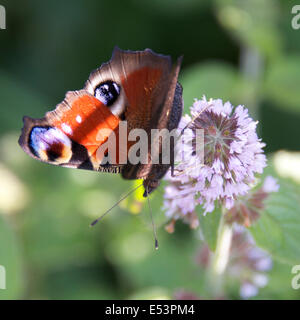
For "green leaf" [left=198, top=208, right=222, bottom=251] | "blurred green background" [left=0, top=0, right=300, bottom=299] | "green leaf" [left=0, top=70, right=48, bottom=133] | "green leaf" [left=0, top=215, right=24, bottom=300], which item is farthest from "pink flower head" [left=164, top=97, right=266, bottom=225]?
"green leaf" [left=0, top=70, right=48, bottom=133]

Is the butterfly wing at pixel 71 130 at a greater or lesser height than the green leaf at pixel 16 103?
lesser

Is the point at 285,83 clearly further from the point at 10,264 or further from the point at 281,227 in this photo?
A: the point at 10,264

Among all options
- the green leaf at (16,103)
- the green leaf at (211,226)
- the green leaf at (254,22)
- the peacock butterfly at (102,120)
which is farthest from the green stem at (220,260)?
the green leaf at (16,103)

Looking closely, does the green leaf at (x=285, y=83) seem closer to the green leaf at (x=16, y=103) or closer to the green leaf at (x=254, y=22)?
the green leaf at (x=254, y=22)

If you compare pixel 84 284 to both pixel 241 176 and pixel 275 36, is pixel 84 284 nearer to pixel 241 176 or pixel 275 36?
pixel 241 176

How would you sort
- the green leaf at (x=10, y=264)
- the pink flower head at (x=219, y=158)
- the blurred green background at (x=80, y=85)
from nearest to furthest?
the pink flower head at (x=219, y=158) < the green leaf at (x=10, y=264) < the blurred green background at (x=80, y=85)

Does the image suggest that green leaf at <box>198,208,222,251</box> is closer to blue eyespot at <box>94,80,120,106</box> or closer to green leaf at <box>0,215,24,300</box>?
blue eyespot at <box>94,80,120,106</box>
